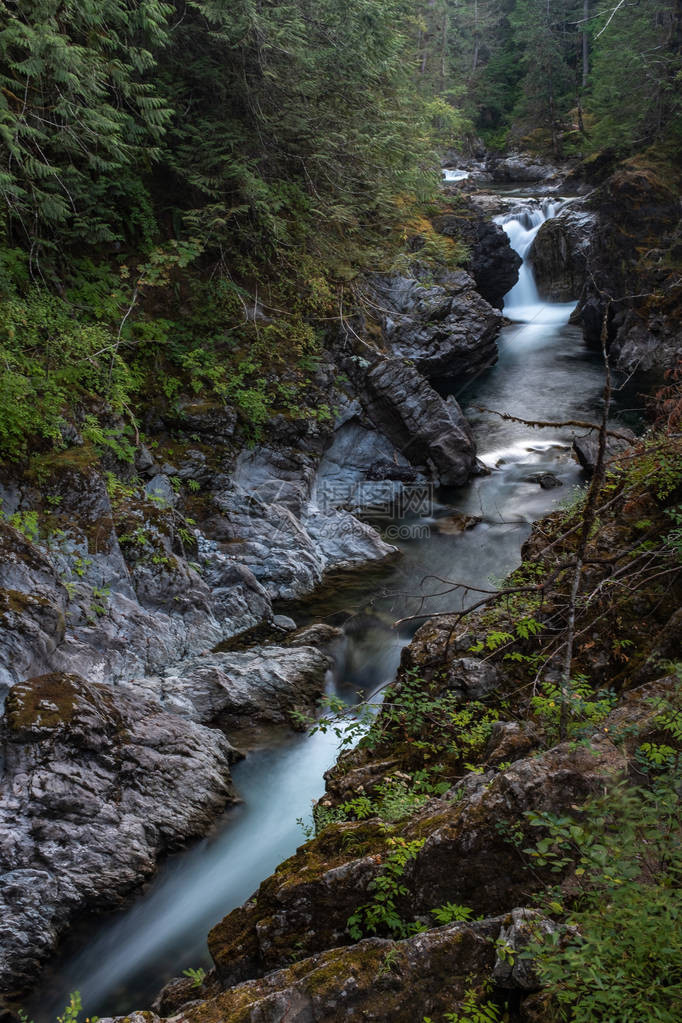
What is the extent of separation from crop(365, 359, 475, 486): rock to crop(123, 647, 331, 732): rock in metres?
6.34

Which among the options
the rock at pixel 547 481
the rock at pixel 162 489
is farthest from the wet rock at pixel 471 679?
the rock at pixel 547 481

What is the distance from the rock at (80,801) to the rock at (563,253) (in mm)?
20876

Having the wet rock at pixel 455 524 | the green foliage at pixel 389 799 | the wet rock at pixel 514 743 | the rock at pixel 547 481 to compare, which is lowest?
A: the rock at pixel 547 481

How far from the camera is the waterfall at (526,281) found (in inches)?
867

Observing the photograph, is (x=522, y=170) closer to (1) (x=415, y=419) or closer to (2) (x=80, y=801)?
(1) (x=415, y=419)

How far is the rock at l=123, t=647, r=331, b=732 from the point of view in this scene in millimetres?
6996

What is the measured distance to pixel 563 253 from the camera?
2148 cm

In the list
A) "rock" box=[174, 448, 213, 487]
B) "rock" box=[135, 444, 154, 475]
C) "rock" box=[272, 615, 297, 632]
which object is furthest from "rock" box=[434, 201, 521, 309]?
"rock" box=[272, 615, 297, 632]

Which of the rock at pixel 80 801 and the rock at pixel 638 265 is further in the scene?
the rock at pixel 638 265

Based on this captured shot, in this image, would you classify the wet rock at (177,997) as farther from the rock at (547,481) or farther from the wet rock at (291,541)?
the rock at (547,481)

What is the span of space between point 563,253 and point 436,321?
994 cm

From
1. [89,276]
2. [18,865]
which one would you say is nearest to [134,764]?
[18,865]

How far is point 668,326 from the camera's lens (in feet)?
52.3

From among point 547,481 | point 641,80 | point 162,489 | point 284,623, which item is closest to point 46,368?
point 162,489
